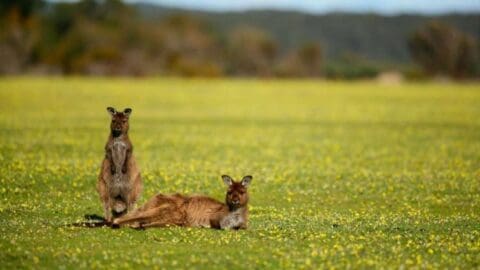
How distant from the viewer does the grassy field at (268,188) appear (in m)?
14.3

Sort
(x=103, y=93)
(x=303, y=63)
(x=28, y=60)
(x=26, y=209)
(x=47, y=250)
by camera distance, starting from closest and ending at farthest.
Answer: (x=47, y=250) < (x=26, y=209) < (x=103, y=93) < (x=28, y=60) < (x=303, y=63)

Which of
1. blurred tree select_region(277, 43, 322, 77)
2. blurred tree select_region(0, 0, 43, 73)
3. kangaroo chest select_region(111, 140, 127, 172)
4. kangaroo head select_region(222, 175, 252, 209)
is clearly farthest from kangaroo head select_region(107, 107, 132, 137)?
blurred tree select_region(277, 43, 322, 77)

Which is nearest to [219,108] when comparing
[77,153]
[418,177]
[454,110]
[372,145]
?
[454,110]

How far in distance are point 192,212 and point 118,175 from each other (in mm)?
1619

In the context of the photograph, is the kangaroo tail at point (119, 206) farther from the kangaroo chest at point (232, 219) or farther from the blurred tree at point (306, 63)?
the blurred tree at point (306, 63)

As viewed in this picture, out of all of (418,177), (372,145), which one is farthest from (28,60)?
(418,177)

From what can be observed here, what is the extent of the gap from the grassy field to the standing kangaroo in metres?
0.85

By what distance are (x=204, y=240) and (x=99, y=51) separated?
13080cm

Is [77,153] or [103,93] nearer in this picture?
[77,153]

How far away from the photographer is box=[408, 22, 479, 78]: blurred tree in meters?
→ 176

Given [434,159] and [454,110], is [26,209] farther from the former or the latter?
[454,110]

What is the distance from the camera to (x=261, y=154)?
3200cm

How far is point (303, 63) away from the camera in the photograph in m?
189

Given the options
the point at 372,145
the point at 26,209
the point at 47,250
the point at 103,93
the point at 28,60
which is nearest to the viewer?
the point at 47,250
